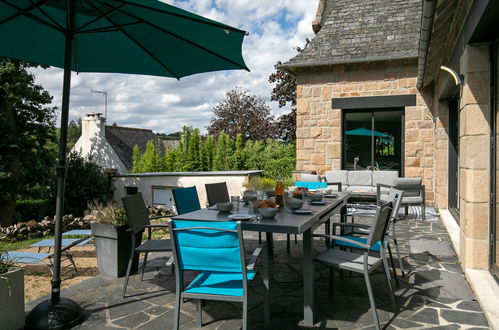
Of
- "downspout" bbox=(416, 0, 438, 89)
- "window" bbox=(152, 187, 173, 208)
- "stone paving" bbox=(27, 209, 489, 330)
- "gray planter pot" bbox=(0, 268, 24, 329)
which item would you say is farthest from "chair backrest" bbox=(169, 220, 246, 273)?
"window" bbox=(152, 187, 173, 208)

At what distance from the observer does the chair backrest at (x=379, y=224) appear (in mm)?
2887

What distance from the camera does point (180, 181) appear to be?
10.3 m

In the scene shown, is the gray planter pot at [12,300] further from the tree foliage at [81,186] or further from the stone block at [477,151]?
the tree foliage at [81,186]

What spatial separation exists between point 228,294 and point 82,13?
2558 millimetres

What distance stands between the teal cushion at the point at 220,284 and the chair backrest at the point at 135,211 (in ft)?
3.59

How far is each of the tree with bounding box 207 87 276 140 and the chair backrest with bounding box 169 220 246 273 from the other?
19.7 m

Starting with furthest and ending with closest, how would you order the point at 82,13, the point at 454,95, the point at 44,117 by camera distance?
1. the point at 44,117
2. the point at 454,95
3. the point at 82,13

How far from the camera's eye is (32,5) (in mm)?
2861

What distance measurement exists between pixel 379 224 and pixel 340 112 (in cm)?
734

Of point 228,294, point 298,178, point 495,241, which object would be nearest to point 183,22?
point 228,294

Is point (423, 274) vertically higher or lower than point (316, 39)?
lower

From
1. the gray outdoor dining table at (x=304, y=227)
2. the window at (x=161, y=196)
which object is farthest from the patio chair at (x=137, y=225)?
the window at (x=161, y=196)

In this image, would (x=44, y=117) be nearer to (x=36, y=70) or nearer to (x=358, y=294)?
(x=36, y=70)

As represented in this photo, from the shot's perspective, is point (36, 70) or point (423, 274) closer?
point (423, 274)
